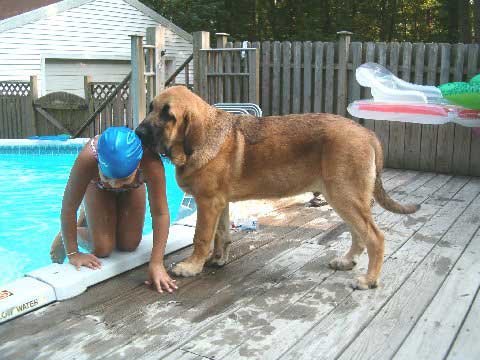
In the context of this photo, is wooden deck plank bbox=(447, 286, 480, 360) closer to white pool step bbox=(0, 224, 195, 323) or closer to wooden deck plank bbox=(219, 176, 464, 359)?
wooden deck plank bbox=(219, 176, 464, 359)

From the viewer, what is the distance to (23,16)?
15.0m

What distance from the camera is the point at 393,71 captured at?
7.92m

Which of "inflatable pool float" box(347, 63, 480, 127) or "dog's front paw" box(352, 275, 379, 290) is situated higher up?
"inflatable pool float" box(347, 63, 480, 127)

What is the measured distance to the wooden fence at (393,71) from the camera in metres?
7.51

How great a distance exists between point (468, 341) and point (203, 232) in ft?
5.77

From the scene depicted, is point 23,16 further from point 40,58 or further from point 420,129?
point 420,129

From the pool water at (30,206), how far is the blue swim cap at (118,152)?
3499 mm

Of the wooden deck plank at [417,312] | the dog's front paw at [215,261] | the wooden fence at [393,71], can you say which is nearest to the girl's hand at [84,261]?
the dog's front paw at [215,261]

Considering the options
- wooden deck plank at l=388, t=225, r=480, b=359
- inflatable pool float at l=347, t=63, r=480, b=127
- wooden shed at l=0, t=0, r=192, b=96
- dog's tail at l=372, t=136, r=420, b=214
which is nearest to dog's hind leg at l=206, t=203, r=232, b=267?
dog's tail at l=372, t=136, r=420, b=214

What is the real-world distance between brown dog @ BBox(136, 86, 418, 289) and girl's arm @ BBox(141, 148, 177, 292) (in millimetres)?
105

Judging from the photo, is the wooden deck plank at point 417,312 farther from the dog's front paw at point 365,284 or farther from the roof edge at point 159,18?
the roof edge at point 159,18

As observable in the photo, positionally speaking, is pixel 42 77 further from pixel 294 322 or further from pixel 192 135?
pixel 294 322

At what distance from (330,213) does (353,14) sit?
1929cm

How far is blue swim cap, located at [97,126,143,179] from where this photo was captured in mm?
3146
